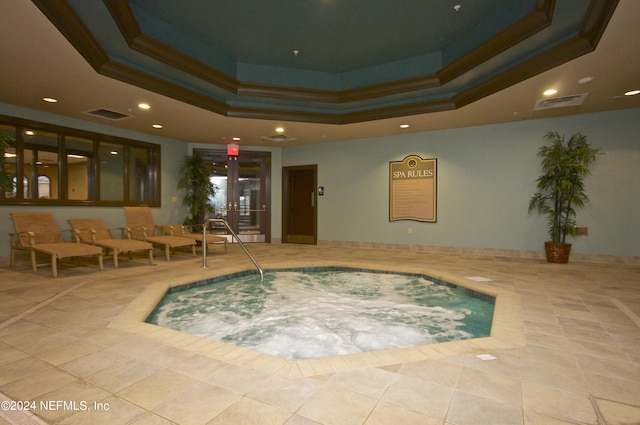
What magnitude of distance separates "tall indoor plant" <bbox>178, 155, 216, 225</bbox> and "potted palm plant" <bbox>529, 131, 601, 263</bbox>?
25.5 ft

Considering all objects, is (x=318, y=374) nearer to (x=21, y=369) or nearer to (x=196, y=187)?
(x=21, y=369)

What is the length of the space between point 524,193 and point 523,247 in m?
1.13

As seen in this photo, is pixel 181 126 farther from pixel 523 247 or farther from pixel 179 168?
pixel 523 247

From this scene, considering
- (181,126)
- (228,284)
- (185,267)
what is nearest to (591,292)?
(228,284)

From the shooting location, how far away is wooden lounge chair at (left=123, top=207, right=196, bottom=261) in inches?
255

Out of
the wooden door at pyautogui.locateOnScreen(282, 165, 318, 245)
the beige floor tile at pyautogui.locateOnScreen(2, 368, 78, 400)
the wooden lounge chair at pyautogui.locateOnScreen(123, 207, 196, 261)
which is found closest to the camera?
the beige floor tile at pyautogui.locateOnScreen(2, 368, 78, 400)

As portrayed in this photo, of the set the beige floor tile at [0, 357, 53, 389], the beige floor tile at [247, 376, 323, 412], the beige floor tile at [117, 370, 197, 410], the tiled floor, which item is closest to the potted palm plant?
the tiled floor

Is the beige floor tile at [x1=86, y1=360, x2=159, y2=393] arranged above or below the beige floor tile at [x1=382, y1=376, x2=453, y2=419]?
below

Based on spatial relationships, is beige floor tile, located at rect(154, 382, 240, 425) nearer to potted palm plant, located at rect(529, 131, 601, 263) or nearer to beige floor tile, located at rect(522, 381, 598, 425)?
beige floor tile, located at rect(522, 381, 598, 425)

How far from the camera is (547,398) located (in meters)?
1.71

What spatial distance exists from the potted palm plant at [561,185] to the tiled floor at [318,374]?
299 centimetres

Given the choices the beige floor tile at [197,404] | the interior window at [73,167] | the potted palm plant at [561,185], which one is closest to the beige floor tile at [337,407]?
the beige floor tile at [197,404]

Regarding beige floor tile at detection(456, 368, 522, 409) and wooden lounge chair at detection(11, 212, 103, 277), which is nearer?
beige floor tile at detection(456, 368, 522, 409)

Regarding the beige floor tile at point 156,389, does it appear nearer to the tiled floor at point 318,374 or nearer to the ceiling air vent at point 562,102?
the tiled floor at point 318,374
